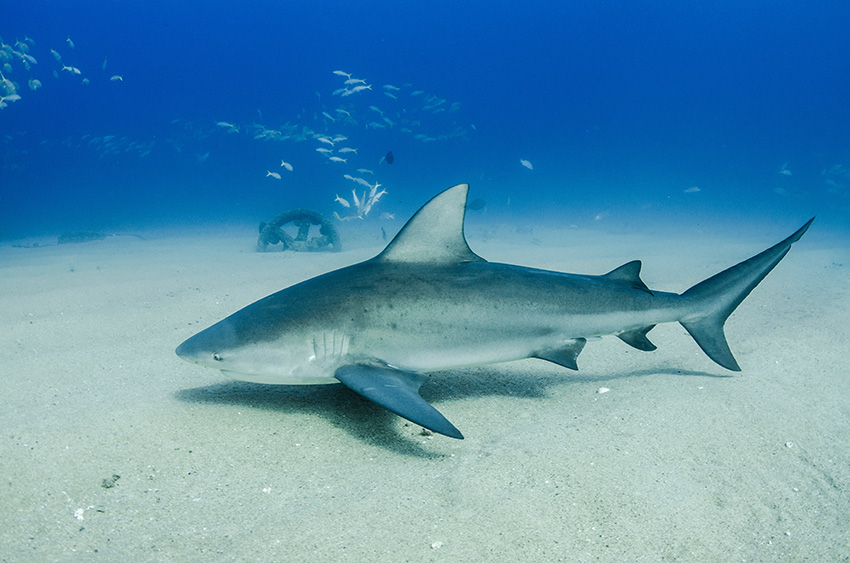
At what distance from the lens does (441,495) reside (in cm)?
234

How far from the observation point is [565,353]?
3.52 metres

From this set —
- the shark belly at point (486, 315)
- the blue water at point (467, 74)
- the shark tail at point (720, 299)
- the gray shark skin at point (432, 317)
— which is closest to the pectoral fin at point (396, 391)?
the gray shark skin at point (432, 317)

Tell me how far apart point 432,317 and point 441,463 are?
1.00m

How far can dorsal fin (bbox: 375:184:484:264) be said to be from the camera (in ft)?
11.8

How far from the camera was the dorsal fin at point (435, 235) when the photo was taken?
358cm

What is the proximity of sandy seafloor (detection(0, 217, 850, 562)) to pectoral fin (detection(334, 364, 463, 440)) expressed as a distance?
35cm

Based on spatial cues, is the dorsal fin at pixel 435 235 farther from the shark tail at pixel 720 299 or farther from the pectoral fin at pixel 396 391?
the shark tail at pixel 720 299

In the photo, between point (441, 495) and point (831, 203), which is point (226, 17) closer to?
point (831, 203)

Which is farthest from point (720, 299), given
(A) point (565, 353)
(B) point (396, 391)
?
(B) point (396, 391)

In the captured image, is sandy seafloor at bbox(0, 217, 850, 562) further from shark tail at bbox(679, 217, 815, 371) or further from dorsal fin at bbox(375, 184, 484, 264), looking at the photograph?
dorsal fin at bbox(375, 184, 484, 264)

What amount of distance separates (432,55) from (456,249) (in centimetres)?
16181

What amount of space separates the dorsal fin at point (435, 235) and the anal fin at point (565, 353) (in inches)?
42.1

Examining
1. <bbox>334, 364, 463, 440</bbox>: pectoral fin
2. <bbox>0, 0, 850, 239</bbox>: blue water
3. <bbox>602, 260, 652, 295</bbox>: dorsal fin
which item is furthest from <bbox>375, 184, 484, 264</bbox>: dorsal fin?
<bbox>0, 0, 850, 239</bbox>: blue water

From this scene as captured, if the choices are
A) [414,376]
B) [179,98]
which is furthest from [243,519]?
[179,98]
